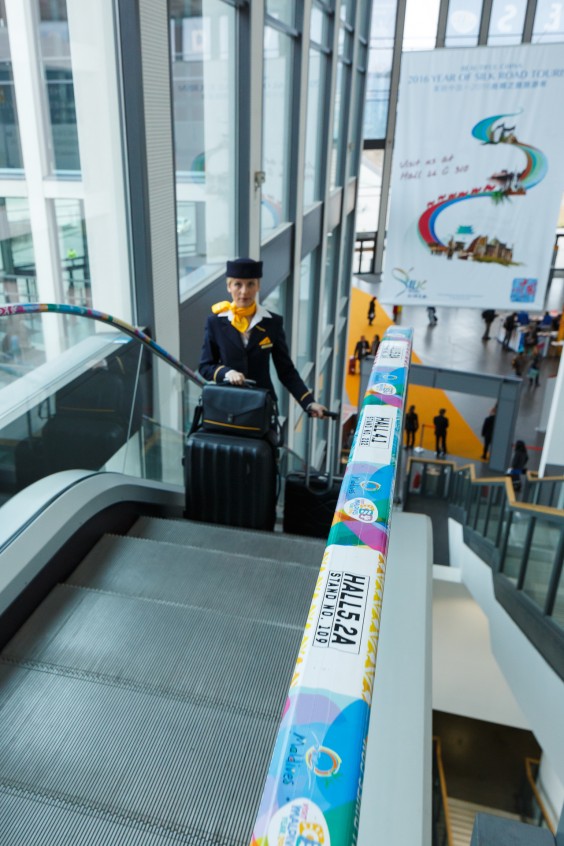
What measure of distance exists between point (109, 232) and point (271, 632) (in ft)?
11.5

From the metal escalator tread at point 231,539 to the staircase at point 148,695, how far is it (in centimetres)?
20

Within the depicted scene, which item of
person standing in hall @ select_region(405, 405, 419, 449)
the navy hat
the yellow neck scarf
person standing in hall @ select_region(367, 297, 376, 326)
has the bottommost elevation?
person standing in hall @ select_region(405, 405, 419, 449)

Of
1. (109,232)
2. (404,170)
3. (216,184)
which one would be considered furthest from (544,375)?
(109,232)

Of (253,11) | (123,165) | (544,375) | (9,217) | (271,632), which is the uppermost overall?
(253,11)

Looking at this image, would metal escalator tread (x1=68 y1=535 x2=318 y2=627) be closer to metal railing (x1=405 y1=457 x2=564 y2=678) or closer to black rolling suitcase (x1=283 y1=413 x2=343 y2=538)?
black rolling suitcase (x1=283 y1=413 x2=343 y2=538)

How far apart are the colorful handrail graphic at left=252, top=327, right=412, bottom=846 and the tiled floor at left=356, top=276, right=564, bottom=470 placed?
56.3ft

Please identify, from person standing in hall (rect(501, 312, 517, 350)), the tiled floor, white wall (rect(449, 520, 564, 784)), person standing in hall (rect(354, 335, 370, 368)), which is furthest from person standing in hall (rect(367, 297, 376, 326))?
white wall (rect(449, 520, 564, 784))

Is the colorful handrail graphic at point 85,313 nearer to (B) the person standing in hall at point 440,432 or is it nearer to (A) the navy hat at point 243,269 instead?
(A) the navy hat at point 243,269

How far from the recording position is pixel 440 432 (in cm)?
1719

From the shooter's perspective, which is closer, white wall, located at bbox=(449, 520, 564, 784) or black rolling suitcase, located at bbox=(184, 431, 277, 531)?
black rolling suitcase, located at bbox=(184, 431, 277, 531)

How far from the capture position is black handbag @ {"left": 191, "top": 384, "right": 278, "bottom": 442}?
145 inches

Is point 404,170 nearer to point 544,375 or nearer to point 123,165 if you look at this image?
point 123,165

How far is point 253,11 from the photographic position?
6938 mm

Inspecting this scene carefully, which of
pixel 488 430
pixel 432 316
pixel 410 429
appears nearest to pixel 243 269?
pixel 488 430
